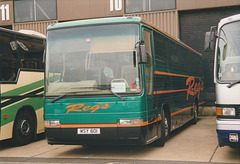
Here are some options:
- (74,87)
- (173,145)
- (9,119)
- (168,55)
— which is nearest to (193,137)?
(173,145)

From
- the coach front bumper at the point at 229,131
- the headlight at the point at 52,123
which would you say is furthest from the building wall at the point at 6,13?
the coach front bumper at the point at 229,131

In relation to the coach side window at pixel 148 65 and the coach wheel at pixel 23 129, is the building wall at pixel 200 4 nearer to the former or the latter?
the coach side window at pixel 148 65

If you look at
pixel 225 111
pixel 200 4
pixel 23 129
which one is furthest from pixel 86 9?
pixel 225 111

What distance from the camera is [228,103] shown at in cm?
680

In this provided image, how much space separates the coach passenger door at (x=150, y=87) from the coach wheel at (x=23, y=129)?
3916mm

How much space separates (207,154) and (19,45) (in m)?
5.91

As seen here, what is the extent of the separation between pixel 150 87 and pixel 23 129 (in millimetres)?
4212

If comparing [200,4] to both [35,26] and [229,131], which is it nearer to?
[35,26]

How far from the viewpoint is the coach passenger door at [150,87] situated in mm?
7738

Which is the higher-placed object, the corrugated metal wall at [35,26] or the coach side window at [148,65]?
the corrugated metal wall at [35,26]

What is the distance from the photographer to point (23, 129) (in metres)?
10.2

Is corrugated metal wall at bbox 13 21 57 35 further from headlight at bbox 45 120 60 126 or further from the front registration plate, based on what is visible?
the front registration plate

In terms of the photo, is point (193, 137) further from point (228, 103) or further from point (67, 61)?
point (67, 61)

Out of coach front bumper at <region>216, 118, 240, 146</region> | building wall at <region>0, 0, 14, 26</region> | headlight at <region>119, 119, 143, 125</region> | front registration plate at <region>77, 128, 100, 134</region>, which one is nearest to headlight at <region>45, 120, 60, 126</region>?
front registration plate at <region>77, 128, 100, 134</region>
